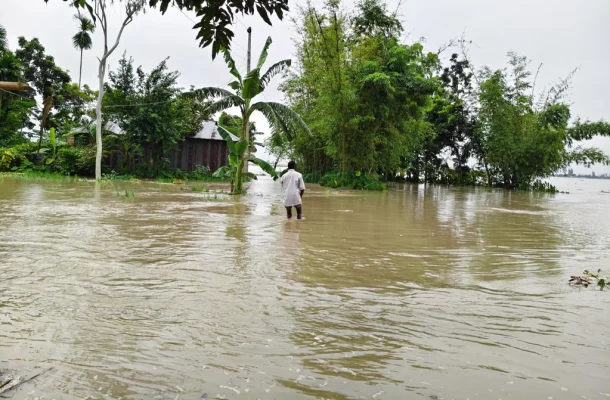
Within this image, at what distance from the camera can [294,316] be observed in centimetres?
389

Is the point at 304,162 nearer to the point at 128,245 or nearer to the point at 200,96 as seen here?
the point at 200,96

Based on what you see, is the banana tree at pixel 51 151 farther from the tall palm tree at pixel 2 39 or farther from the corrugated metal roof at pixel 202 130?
the tall palm tree at pixel 2 39

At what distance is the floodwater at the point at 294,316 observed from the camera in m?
2.74

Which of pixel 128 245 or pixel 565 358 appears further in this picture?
pixel 128 245

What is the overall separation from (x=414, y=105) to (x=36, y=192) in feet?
51.7

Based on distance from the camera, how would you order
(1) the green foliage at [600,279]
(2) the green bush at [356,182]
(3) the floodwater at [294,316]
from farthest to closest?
(2) the green bush at [356,182] < (1) the green foliage at [600,279] < (3) the floodwater at [294,316]

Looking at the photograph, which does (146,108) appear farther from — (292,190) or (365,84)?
(292,190)

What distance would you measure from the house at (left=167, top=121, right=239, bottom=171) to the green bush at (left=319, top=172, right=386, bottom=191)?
7.72 m

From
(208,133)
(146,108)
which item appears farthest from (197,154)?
(146,108)

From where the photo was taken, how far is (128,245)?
675 cm

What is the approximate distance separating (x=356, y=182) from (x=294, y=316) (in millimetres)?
20175

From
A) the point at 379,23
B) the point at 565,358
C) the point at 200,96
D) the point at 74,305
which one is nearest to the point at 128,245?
the point at 74,305

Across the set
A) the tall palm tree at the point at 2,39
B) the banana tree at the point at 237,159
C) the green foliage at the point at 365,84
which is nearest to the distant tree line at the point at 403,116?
the green foliage at the point at 365,84

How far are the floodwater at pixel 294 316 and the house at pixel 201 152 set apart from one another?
2068 centimetres
